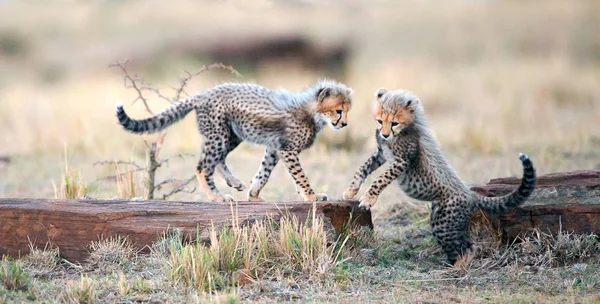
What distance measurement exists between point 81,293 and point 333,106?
2815 millimetres

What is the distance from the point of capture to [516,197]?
712 centimetres

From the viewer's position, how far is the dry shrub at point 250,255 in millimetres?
6180

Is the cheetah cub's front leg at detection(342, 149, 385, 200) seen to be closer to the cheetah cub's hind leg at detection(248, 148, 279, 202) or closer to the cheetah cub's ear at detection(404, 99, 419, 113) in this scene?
the cheetah cub's ear at detection(404, 99, 419, 113)

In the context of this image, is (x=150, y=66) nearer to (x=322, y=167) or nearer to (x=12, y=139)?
(x=12, y=139)

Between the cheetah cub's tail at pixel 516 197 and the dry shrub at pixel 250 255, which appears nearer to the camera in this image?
the dry shrub at pixel 250 255

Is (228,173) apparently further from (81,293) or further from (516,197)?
(81,293)

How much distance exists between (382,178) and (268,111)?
1.19 m

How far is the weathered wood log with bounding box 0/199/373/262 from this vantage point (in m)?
6.84

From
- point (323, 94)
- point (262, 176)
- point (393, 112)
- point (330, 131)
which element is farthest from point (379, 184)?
point (330, 131)

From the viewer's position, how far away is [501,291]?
247 inches

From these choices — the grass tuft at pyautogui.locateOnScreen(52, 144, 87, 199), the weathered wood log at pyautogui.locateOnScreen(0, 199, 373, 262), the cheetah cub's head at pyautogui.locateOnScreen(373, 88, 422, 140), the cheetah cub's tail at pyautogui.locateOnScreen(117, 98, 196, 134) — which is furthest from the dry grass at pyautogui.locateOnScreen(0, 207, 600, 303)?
the grass tuft at pyautogui.locateOnScreen(52, 144, 87, 199)

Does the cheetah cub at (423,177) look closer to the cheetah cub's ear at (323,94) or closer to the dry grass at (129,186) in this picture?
the cheetah cub's ear at (323,94)

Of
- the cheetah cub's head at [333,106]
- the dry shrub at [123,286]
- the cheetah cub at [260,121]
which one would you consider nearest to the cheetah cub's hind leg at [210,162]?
the cheetah cub at [260,121]

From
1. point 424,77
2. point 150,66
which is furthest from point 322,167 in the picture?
point 150,66
